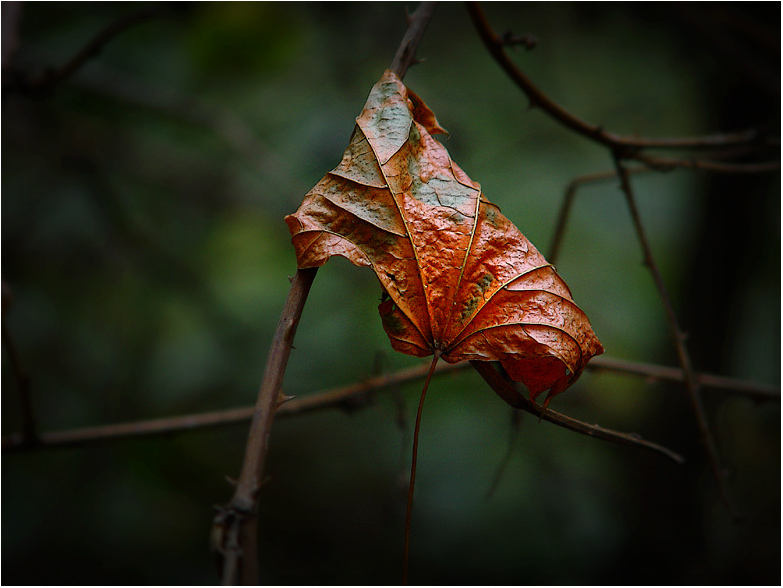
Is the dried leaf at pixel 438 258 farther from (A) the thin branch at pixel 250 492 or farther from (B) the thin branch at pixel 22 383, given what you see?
(B) the thin branch at pixel 22 383

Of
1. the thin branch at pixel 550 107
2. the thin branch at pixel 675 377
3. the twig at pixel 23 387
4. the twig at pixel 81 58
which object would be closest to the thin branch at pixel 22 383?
the twig at pixel 23 387

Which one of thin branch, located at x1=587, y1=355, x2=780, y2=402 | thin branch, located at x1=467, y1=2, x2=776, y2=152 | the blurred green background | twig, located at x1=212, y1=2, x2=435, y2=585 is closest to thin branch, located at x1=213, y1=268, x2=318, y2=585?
twig, located at x1=212, y1=2, x2=435, y2=585

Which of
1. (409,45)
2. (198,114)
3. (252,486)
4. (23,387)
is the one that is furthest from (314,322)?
(252,486)

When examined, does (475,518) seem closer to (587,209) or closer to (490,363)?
(587,209)

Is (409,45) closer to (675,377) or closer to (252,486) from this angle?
(252,486)

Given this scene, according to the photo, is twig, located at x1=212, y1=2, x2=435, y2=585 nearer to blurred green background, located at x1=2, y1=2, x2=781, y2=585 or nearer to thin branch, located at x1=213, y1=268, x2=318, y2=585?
thin branch, located at x1=213, y1=268, x2=318, y2=585
